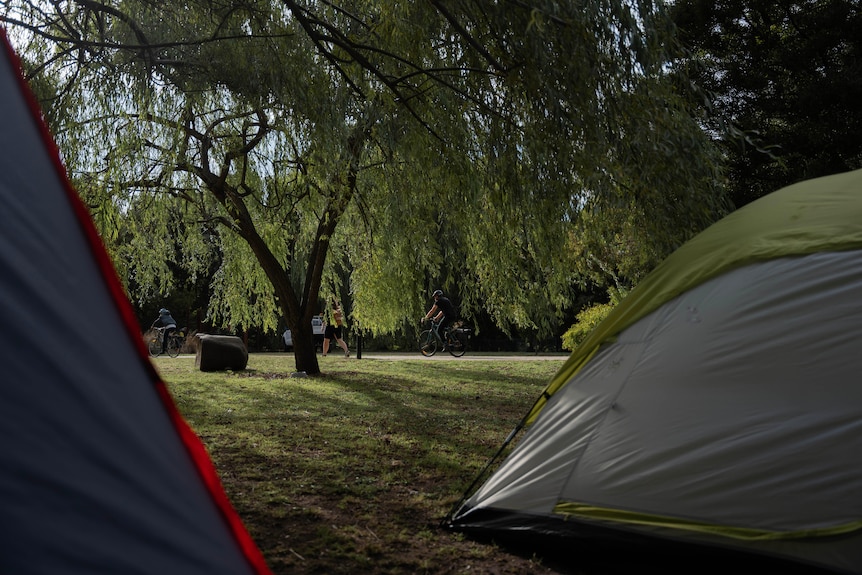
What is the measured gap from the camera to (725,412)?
3.00 m

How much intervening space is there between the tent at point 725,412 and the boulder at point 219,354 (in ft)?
33.6

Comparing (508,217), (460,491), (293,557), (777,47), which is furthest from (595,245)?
(777,47)

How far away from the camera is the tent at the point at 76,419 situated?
1.38m

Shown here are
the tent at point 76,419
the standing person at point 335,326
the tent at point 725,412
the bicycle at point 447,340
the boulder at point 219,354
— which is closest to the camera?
the tent at point 76,419

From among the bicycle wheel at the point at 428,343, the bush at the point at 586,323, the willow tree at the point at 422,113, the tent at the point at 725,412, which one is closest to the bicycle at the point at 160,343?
the bicycle wheel at the point at 428,343

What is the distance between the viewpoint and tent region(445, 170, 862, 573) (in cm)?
280

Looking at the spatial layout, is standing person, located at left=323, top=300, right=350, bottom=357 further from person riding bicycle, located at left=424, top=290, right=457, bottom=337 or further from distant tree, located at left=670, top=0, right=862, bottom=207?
distant tree, located at left=670, top=0, right=862, bottom=207

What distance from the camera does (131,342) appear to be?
1627 millimetres

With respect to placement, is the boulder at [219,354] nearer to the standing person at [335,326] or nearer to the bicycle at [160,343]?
the standing person at [335,326]

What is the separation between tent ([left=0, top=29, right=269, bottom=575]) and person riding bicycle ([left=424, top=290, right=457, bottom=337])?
36.9 feet

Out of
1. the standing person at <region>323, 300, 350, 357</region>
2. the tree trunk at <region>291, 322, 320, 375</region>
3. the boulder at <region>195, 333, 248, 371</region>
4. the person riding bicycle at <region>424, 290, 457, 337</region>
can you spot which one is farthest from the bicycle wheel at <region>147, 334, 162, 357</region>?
the tree trunk at <region>291, 322, 320, 375</region>

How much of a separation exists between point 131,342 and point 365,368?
11698 millimetres

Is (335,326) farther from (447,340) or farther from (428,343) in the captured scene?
(447,340)

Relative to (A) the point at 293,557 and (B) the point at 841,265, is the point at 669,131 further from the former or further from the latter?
(A) the point at 293,557
